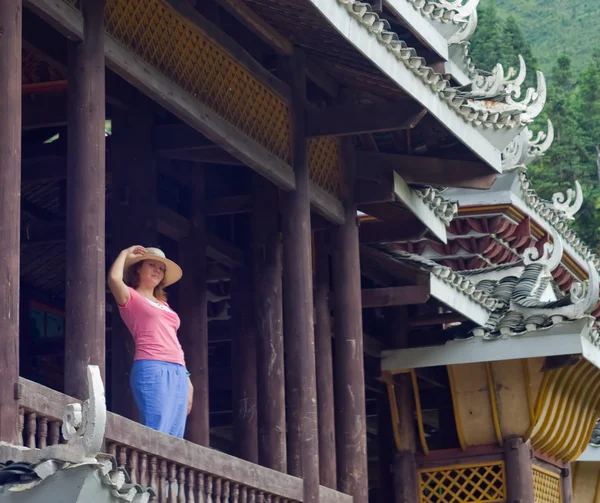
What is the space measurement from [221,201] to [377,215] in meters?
1.63

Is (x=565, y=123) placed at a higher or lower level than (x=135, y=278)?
higher

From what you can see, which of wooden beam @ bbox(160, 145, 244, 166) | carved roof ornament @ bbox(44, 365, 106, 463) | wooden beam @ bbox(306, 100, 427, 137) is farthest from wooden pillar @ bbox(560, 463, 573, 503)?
carved roof ornament @ bbox(44, 365, 106, 463)

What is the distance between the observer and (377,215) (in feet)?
42.7

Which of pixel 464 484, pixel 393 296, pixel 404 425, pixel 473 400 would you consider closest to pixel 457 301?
pixel 393 296

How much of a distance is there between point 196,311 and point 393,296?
2.38 m

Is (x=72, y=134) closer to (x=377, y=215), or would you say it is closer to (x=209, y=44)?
(x=209, y=44)

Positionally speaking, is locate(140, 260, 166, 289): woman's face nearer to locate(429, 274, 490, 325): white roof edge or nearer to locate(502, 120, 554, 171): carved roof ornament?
locate(429, 274, 490, 325): white roof edge

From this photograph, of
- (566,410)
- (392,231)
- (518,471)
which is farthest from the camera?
(566,410)

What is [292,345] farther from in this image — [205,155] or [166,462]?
[166,462]

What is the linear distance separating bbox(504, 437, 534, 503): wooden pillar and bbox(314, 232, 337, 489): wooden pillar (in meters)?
2.60

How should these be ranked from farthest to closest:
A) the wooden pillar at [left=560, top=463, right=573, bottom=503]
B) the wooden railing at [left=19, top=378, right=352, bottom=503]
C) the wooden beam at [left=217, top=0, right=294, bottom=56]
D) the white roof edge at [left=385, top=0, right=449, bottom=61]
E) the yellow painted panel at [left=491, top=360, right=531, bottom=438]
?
1. the wooden pillar at [left=560, top=463, right=573, bottom=503]
2. the yellow painted panel at [left=491, top=360, right=531, bottom=438]
3. the white roof edge at [left=385, top=0, right=449, bottom=61]
4. the wooden beam at [left=217, top=0, right=294, bottom=56]
5. the wooden railing at [left=19, top=378, right=352, bottom=503]

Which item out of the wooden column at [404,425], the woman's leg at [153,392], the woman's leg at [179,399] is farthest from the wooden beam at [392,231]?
the woman's leg at [153,392]

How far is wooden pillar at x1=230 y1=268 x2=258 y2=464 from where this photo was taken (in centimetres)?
1233

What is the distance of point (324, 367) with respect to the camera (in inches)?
476
